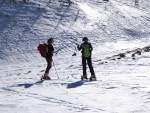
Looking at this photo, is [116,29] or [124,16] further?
[124,16]

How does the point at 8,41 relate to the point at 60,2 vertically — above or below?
below

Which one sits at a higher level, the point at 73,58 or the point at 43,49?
the point at 43,49

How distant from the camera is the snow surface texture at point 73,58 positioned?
1123cm

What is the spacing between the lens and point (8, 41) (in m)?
33.4

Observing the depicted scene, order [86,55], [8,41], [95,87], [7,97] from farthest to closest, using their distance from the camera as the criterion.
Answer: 1. [8,41]
2. [86,55]
3. [95,87]
4. [7,97]

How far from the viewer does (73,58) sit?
30.0 meters

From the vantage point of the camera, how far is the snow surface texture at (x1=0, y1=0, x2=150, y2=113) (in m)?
11.2

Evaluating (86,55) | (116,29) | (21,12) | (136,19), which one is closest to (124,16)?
(136,19)

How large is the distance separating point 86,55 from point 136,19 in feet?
96.2

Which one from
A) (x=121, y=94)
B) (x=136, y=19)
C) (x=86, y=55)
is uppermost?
(x=136, y=19)

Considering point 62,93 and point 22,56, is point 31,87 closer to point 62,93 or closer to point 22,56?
point 62,93

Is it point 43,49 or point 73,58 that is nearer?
point 43,49

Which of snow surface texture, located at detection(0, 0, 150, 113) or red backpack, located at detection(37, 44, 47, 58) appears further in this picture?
red backpack, located at detection(37, 44, 47, 58)

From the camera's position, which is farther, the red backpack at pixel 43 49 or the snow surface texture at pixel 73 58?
the red backpack at pixel 43 49
